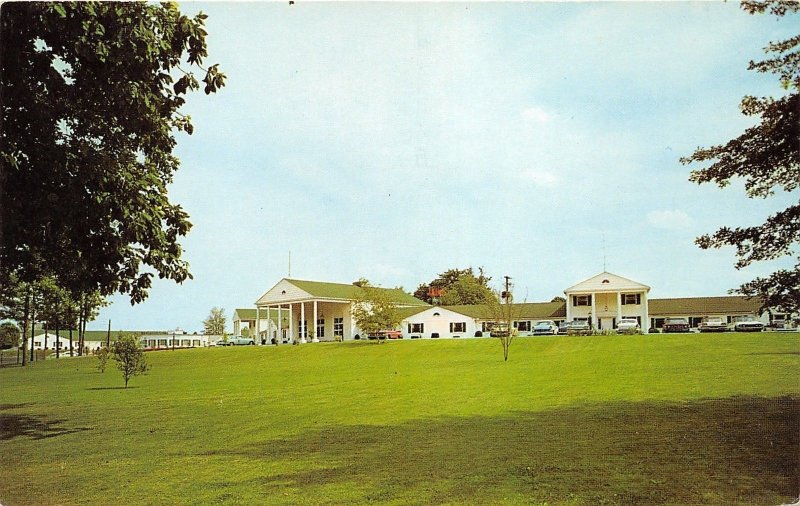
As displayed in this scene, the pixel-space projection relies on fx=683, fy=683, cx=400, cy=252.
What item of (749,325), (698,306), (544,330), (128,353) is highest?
(698,306)

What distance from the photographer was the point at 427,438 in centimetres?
1241

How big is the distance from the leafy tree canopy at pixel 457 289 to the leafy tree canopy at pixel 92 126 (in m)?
12.5

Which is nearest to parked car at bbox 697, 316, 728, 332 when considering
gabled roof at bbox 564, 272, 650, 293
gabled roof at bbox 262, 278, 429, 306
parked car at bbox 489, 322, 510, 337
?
gabled roof at bbox 564, 272, 650, 293

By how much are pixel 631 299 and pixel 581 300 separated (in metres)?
5.47

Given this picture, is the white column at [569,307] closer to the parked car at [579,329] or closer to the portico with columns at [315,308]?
the parked car at [579,329]

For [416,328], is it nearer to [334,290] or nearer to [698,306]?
[334,290]

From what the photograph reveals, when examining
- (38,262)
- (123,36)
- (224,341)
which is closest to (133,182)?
(123,36)

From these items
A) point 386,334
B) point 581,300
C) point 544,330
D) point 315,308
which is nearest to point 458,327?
point 544,330

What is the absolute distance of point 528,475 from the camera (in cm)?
973

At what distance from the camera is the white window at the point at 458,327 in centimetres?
5510

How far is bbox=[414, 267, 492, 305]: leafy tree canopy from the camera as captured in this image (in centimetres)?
3322

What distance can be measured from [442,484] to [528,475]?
126 centimetres

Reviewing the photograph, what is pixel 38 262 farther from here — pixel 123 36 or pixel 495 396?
pixel 495 396

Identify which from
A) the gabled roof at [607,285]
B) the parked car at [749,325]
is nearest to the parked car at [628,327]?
the gabled roof at [607,285]
